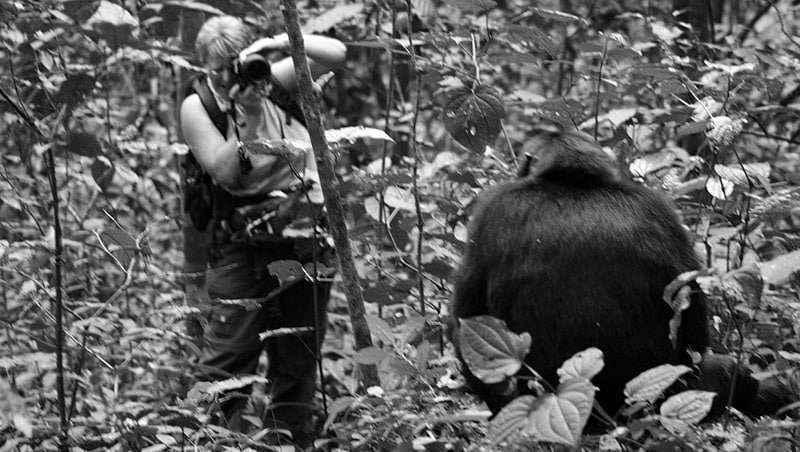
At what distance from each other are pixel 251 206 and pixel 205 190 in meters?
0.27

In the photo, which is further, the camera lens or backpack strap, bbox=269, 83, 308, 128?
backpack strap, bbox=269, 83, 308, 128

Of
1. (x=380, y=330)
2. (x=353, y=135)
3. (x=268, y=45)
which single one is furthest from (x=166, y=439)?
(x=268, y=45)

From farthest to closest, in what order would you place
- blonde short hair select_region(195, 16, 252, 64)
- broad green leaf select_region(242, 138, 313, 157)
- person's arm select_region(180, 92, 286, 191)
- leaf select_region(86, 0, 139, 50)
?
blonde short hair select_region(195, 16, 252, 64)
person's arm select_region(180, 92, 286, 191)
broad green leaf select_region(242, 138, 313, 157)
leaf select_region(86, 0, 139, 50)

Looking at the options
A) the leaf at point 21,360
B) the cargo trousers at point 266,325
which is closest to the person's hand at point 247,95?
the cargo trousers at point 266,325

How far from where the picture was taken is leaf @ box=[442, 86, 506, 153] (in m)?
3.69

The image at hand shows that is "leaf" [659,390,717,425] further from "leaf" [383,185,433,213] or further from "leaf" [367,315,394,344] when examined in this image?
"leaf" [383,185,433,213]

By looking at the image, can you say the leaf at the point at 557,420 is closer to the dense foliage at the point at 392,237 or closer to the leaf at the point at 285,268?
the dense foliage at the point at 392,237

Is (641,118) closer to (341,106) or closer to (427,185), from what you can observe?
(427,185)

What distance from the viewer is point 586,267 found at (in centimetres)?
298

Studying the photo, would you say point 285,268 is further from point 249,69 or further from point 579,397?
point 579,397

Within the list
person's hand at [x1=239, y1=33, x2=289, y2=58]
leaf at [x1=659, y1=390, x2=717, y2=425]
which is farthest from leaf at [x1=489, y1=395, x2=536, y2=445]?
person's hand at [x1=239, y1=33, x2=289, y2=58]

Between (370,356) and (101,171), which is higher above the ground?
(101,171)

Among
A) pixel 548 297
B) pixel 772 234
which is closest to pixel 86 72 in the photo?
pixel 548 297

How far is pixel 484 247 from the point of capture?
127 inches
